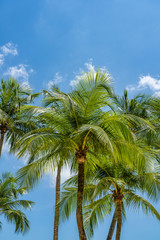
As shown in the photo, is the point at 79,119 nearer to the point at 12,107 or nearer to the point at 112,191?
the point at 112,191

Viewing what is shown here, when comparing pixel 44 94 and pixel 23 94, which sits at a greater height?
pixel 23 94

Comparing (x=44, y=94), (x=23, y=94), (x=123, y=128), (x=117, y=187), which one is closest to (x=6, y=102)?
(x=23, y=94)

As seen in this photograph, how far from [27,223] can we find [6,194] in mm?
1902

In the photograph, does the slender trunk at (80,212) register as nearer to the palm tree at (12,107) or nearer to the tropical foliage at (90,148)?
the tropical foliage at (90,148)

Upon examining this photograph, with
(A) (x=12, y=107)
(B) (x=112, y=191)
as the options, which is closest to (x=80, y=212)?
(B) (x=112, y=191)

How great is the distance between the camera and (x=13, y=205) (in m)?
15.1

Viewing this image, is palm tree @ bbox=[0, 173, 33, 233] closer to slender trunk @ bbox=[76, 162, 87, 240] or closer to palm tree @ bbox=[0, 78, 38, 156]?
palm tree @ bbox=[0, 78, 38, 156]

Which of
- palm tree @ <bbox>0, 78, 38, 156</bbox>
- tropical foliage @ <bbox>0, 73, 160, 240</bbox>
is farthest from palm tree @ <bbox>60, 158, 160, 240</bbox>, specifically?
palm tree @ <bbox>0, 78, 38, 156</bbox>

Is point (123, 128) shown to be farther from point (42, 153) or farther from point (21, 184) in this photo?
point (21, 184)

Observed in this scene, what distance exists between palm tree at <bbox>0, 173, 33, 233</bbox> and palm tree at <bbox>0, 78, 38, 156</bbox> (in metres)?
3.09

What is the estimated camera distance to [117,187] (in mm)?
10672

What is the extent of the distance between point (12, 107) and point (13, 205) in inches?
218

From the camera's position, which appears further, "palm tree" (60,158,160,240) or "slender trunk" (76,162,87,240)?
"palm tree" (60,158,160,240)

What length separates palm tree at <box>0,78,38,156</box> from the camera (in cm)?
1288
